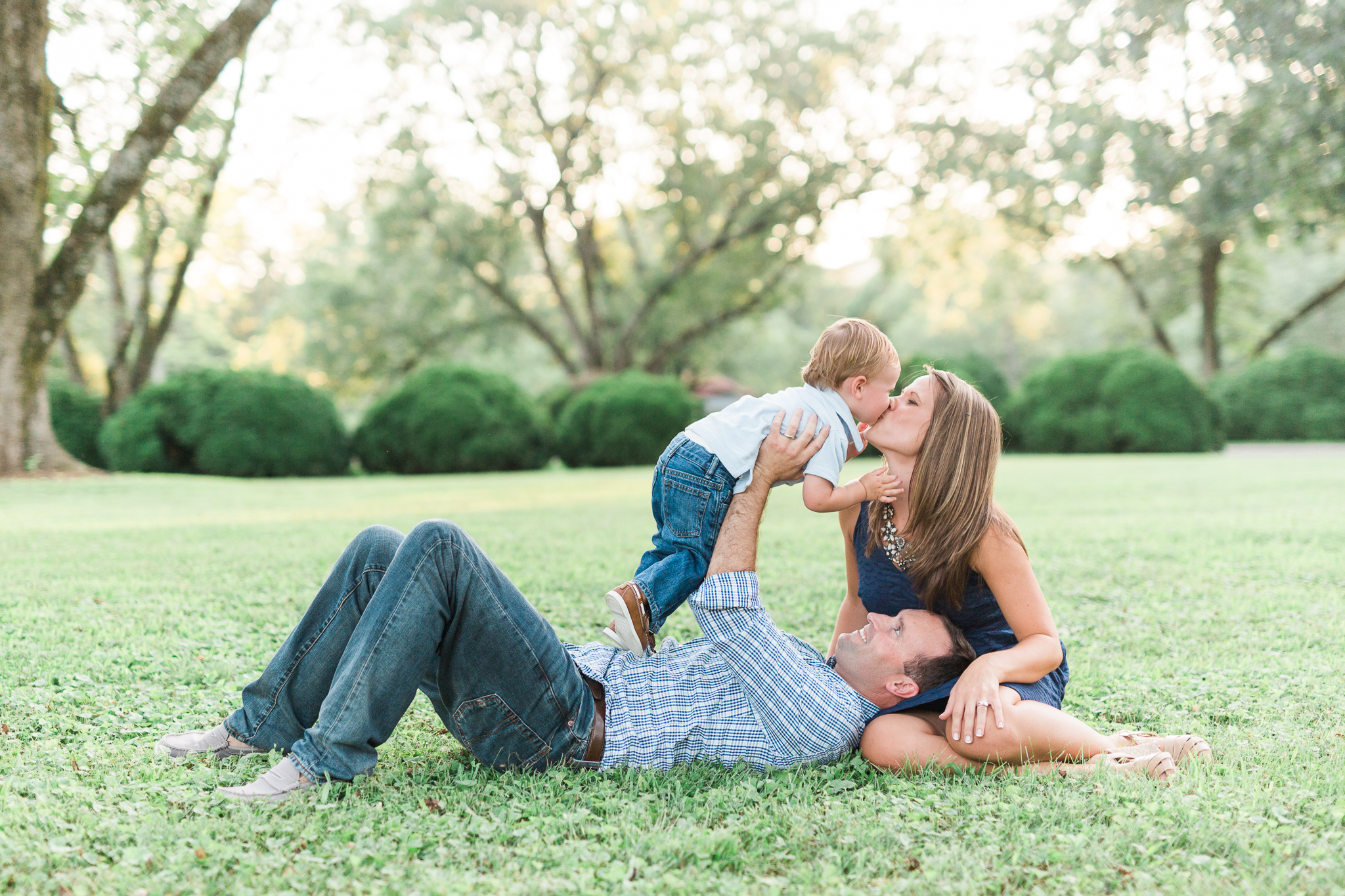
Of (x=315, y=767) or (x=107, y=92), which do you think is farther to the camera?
(x=107, y=92)

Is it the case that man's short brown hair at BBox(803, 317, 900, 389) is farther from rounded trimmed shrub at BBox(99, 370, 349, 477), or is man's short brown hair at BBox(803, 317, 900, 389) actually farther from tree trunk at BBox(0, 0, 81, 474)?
rounded trimmed shrub at BBox(99, 370, 349, 477)

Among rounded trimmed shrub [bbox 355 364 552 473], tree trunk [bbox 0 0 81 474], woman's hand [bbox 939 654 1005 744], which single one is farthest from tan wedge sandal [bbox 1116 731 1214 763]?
rounded trimmed shrub [bbox 355 364 552 473]

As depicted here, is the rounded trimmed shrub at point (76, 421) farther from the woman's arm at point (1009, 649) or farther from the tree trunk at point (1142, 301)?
the tree trunk at point (1142, 301)

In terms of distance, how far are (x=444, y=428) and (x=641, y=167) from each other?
10710 millimetres

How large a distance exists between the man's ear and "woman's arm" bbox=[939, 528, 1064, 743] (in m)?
0.11

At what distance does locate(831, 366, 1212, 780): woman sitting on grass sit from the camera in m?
2.51

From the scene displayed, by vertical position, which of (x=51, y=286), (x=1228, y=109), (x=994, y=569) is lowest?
(x=994, y=569)

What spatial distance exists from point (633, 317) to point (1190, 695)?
22009 millimetres

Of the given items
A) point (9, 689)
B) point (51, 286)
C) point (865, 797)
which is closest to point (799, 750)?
point (865, 797)

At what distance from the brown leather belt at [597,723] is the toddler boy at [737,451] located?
319 mm

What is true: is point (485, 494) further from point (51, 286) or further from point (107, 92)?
point (107, 92)

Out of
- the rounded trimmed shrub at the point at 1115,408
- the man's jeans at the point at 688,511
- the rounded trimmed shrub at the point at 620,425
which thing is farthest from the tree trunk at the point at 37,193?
the rounded trimmed shrub at the point at 1115,408

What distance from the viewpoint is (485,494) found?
12.0 meters

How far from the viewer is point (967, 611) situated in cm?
271
